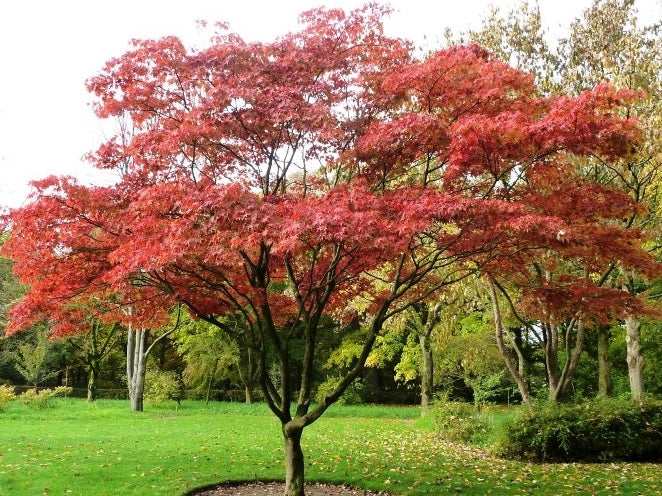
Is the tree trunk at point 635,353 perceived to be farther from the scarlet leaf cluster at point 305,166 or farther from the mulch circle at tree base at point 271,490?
the mulch circle at tree base at point 271,490

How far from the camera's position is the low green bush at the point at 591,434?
35.3ft

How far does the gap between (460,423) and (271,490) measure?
7285 mm

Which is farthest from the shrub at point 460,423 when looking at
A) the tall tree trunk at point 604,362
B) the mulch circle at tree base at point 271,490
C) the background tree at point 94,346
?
the background tree at point 94,346

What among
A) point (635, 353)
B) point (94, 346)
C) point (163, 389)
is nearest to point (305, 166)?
point (635, 353)

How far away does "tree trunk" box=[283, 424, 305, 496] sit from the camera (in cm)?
749

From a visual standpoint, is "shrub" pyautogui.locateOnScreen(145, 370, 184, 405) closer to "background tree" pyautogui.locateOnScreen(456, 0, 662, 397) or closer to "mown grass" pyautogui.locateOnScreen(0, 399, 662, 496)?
"mown grass" pyautogui.locateOnScreen(0, 399, 662, 496)

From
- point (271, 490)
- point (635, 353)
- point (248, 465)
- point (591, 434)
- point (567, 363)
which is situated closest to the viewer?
point (271, 490)

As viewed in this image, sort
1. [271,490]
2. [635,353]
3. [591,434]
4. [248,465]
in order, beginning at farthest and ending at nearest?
1. [635,353]
2. [591,434]
3. [248,465]
4. [271,490]

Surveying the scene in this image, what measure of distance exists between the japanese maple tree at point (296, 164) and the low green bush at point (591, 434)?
4710 millimetres

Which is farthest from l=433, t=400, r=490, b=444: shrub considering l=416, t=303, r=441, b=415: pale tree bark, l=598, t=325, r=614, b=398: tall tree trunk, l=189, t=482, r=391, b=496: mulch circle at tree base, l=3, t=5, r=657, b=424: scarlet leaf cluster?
l=598, t=325, r=614, b=398: tall tree trunk

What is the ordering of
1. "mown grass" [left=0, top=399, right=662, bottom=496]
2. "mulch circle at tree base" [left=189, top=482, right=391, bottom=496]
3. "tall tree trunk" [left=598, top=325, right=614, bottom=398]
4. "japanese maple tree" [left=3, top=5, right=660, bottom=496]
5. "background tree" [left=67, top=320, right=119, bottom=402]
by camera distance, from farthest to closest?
"background tree" [left=67, top=320, right=119, bottom=402] < "tall tree trunk" [left=598, top=325, right=614, bottom=398] < "mown grass" [left=0, top=399, right=662, bottom=496] < "mulch circle at tree base" [left=189, top=482, right=391, bottom=496] < "japanese maple tree" [left=3, top=5, right=660, bottom=496]

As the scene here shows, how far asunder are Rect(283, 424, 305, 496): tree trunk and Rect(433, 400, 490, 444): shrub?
281 inches

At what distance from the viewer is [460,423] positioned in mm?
14180

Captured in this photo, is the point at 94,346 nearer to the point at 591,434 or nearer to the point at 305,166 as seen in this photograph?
the point at 305,166
